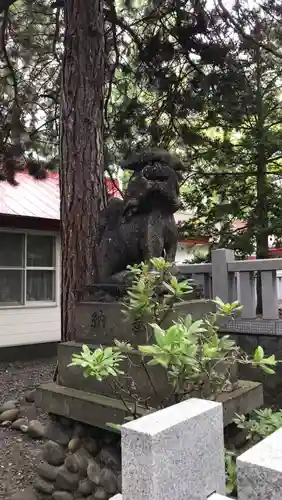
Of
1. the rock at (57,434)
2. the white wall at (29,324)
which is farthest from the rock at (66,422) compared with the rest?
the white wall at (29,324)

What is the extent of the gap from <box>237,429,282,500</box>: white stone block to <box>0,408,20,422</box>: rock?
4.35 meters

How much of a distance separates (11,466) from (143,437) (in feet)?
9.89

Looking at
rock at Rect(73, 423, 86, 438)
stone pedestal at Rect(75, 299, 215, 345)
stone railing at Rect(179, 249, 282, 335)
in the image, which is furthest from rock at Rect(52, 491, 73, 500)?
stone railing at Rect(179, 249, 282, 335)

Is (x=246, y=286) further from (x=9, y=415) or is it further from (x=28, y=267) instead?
(x=28, y=267)

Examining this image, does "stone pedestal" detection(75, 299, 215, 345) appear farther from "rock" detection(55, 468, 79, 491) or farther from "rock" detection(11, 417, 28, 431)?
"rock" detection(11, 417, 28, 431)

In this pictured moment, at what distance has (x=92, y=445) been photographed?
3127 millimetres

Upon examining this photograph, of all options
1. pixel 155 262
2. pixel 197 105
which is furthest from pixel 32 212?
pixel 155 262

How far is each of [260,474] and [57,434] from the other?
250cm

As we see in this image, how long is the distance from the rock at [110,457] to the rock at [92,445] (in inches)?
2.8

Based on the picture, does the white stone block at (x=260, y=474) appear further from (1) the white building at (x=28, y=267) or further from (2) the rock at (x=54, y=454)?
(1) the white building at (x=28, y=267)

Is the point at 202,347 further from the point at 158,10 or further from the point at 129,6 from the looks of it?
the point at 129,6

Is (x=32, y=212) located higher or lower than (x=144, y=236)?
higher

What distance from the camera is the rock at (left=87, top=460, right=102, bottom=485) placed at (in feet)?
9.67

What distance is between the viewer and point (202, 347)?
208 cm
